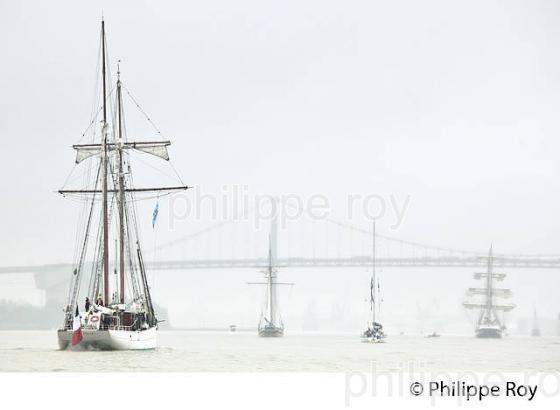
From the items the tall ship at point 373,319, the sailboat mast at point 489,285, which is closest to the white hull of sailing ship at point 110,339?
the tall ship at point 373,319

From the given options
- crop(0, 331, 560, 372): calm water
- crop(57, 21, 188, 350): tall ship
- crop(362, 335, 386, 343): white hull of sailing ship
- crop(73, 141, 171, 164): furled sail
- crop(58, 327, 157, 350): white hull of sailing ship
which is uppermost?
crop(73, 141, 171, 164): furled sail

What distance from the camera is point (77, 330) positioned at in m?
16.1

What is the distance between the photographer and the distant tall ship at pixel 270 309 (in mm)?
18508

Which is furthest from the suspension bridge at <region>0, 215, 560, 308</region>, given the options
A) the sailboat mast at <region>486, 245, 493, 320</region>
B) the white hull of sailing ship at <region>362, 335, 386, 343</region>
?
the white hull of sailing ship at <region>362, 335, 386, 343</region>

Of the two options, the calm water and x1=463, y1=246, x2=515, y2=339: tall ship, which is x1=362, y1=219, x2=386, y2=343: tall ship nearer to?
the calm water

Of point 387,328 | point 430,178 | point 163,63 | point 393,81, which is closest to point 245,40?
point 163,63

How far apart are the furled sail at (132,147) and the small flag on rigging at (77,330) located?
2.23 meters

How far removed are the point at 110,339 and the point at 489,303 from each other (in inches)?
425

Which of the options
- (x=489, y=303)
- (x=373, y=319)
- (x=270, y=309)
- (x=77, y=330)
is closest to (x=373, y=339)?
(x=270, y=309)

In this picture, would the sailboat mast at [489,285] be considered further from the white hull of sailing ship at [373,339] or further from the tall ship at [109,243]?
the tall ship at [109,243]

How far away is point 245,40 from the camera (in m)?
14.7

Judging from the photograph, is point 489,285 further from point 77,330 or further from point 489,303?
point 77,330

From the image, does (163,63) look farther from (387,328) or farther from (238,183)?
(387,328)

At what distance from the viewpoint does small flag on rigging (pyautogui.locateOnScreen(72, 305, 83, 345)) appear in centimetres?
1591
